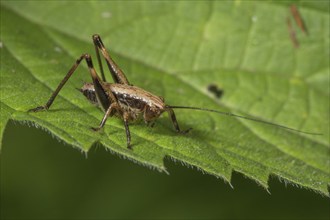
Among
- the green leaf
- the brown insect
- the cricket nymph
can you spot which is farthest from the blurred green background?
the cricket nymph

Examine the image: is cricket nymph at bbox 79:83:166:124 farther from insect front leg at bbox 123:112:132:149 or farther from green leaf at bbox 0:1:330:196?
green leaf at bbox 0:1:330:196

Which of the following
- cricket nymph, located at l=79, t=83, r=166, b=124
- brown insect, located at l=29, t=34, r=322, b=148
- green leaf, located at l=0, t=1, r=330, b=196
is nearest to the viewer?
brown insect, located at l=29, t=34, r=322, b=148

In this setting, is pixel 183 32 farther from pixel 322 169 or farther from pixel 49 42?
pixel 322 169

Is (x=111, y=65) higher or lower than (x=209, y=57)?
higher

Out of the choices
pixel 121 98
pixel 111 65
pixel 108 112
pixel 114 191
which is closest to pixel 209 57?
pixel 111 65

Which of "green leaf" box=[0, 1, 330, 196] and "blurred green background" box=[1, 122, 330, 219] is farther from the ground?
"green leaf" box=[0, 1, 330, 196]

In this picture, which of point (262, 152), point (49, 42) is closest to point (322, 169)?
point (262, 152)

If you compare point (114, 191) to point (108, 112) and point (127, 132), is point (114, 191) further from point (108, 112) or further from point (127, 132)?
point (127, 132)
